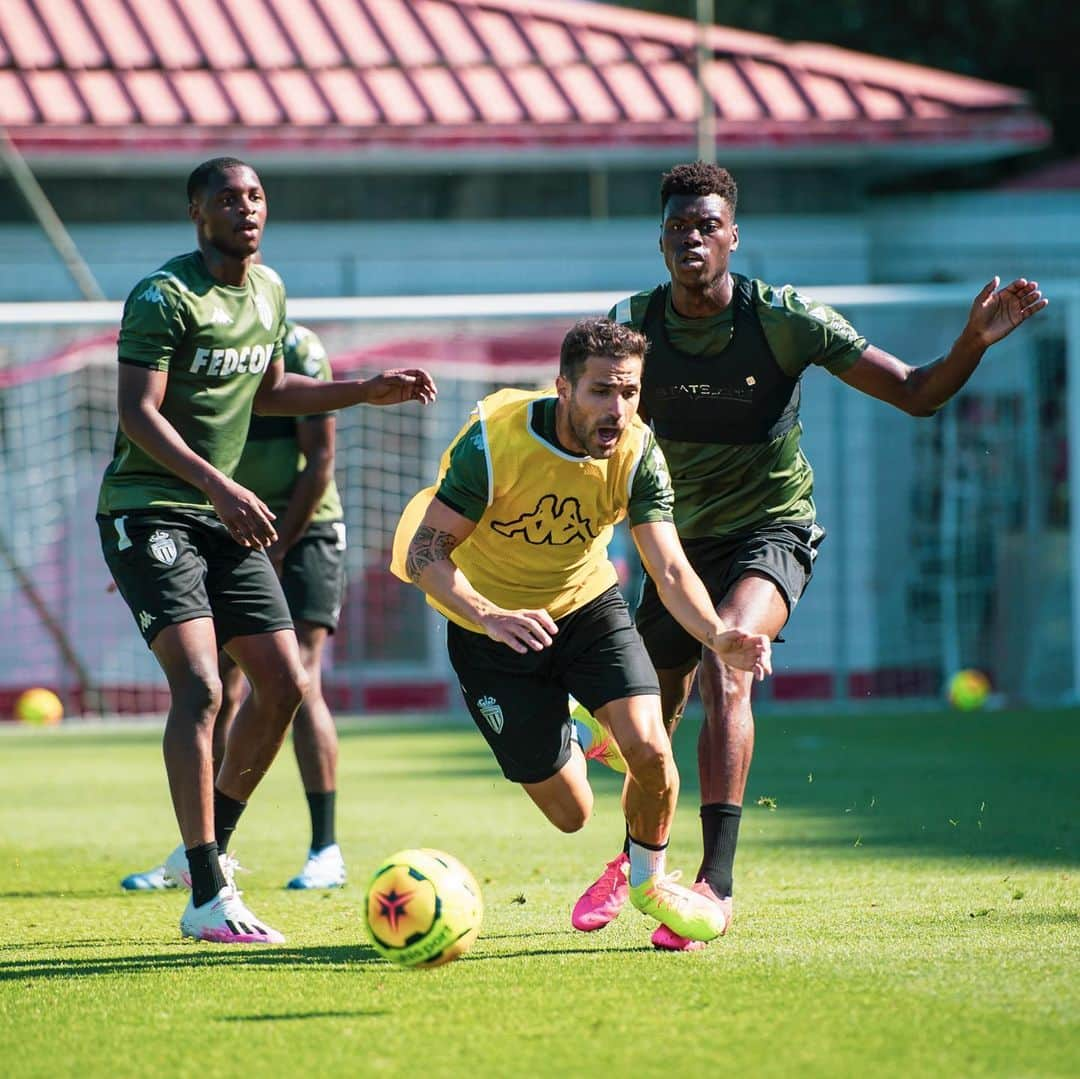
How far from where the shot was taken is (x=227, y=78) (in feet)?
65.9

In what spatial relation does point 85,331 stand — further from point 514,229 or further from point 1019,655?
point 1019,655

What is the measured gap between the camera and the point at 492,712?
20.9 feet

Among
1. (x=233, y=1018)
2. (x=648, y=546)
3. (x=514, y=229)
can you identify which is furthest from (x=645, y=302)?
(x=514, y=229)

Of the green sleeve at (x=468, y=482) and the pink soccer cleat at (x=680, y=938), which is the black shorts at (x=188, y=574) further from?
the pink soccer cleat at (x=680, y=938)

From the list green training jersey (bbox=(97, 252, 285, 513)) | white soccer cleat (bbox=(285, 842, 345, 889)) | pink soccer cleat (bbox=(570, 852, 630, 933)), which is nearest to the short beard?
green training jersey (bbox=(97, 252, 285, 513))

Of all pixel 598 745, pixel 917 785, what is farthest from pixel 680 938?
pixel 917 785

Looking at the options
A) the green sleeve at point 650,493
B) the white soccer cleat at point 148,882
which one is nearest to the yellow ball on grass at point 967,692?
the white soccer cleat at point 148,882

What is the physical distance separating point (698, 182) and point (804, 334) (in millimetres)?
605

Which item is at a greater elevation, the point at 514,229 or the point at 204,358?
the point at 514,229

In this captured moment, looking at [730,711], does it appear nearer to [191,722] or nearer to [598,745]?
[598,745]

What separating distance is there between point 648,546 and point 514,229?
47.5ft

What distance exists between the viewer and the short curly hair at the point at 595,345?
585 centimetres

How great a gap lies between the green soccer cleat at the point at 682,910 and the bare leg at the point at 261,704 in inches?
59.7

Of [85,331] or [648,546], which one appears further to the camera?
[85,331]
